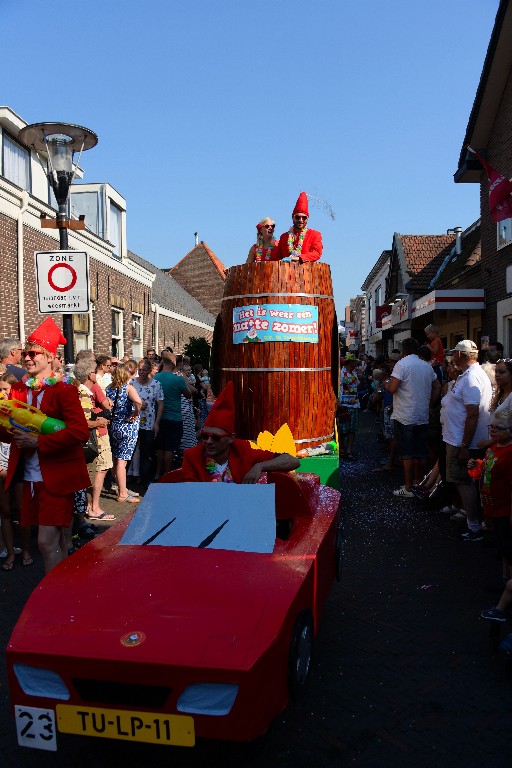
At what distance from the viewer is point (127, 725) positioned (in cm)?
228

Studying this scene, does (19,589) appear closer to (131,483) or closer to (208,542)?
(208,542)

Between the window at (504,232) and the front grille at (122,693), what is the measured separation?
12.2m

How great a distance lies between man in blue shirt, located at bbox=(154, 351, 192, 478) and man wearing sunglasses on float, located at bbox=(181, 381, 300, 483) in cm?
474

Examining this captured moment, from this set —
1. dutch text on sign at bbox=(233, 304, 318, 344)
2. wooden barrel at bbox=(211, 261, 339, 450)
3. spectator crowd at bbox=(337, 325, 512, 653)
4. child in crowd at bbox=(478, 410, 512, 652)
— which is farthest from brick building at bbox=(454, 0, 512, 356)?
child in crowd at bbox=(478, 410, 512, 652)

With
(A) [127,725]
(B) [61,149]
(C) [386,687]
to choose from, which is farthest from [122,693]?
(B) [61,149]

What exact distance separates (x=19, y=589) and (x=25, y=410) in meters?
1.59

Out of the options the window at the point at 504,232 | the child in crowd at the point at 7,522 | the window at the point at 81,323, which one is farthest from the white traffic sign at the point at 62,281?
the window at the point at 504,232

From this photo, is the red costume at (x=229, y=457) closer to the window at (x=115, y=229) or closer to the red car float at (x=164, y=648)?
the red car float at (x=164, y=648)

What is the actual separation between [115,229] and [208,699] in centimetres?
1830

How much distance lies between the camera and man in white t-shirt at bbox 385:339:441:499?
24.7 feet

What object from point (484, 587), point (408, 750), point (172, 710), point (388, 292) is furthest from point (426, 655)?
point (388, 292)

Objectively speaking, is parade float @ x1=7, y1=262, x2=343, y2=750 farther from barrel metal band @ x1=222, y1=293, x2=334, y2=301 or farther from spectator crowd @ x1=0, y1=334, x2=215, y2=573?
barrel metal band @ x1=222, y1=293, x2=334, y2=301

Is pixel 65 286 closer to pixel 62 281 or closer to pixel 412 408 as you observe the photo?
pixel 62 281

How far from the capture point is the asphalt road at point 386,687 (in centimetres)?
268
